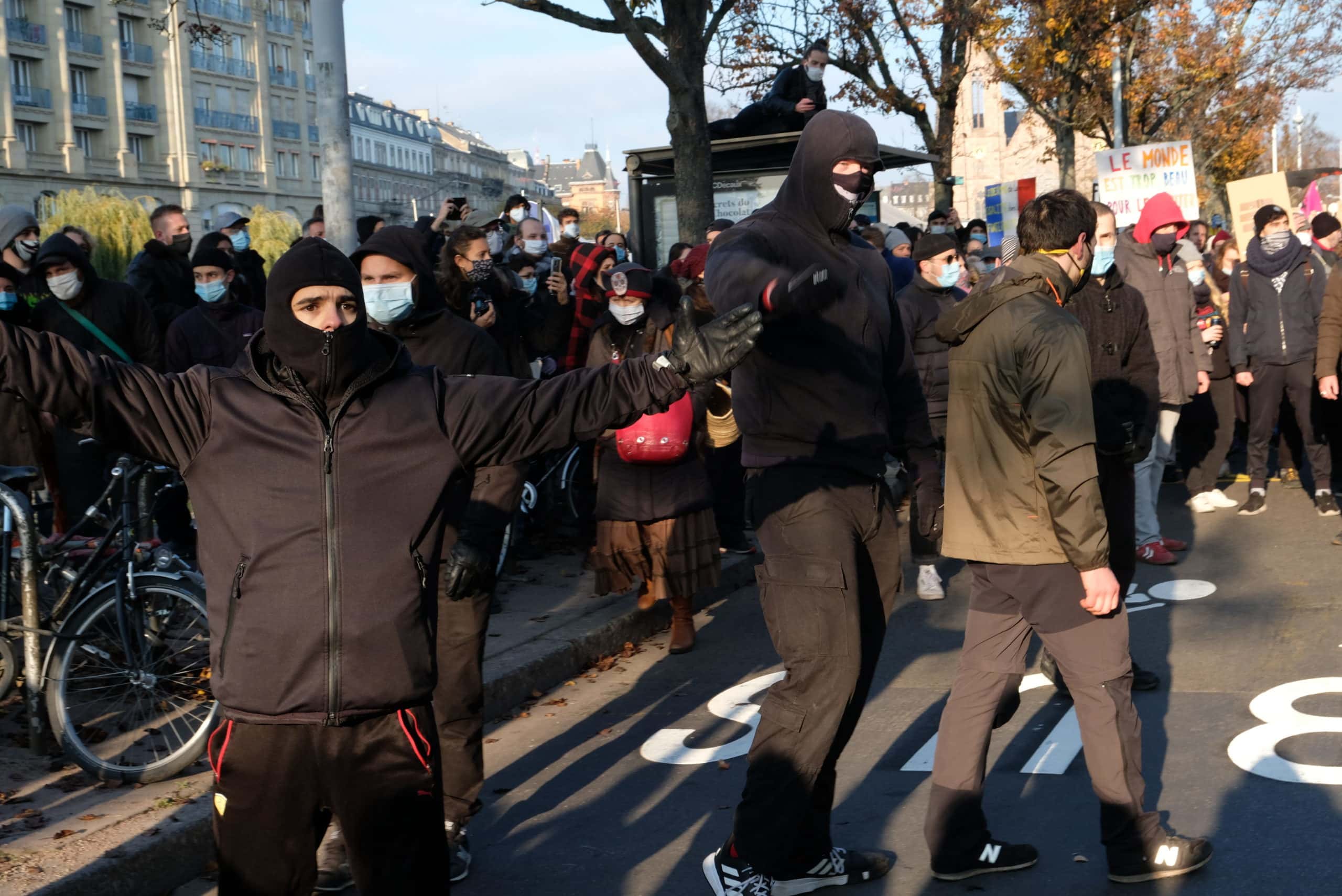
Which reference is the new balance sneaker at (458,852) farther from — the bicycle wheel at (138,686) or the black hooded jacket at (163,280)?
the black hooded jacket at (163,280)

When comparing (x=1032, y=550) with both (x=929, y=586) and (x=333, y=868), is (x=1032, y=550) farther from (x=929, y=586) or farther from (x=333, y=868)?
(x=929, y=586)

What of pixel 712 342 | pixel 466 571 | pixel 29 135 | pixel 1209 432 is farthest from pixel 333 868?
pixel 29 135

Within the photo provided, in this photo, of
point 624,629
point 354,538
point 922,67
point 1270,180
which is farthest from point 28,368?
point 922,67

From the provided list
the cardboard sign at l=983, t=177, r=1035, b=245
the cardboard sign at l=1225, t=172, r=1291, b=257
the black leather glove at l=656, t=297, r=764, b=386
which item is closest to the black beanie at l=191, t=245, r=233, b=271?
the black leather glove at l=656, t=297, r=764, b=386

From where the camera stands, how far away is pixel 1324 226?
10805 millimetres

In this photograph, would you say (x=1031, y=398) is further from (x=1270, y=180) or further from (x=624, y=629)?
(x=1270, y=180)

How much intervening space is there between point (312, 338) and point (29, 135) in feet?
242

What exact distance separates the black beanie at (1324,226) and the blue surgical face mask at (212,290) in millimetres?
7907

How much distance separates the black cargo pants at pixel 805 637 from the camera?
13.0ft

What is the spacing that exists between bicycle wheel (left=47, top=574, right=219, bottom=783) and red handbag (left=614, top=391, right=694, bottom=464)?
7.86 feet

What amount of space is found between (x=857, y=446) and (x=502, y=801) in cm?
216

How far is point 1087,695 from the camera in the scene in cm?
419

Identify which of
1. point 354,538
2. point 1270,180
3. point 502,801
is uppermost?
point 1270,180

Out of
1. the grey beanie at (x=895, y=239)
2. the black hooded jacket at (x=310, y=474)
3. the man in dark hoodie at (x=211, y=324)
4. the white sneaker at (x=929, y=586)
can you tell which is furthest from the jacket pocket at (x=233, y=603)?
the grey beanie at (x=895, y=239)
